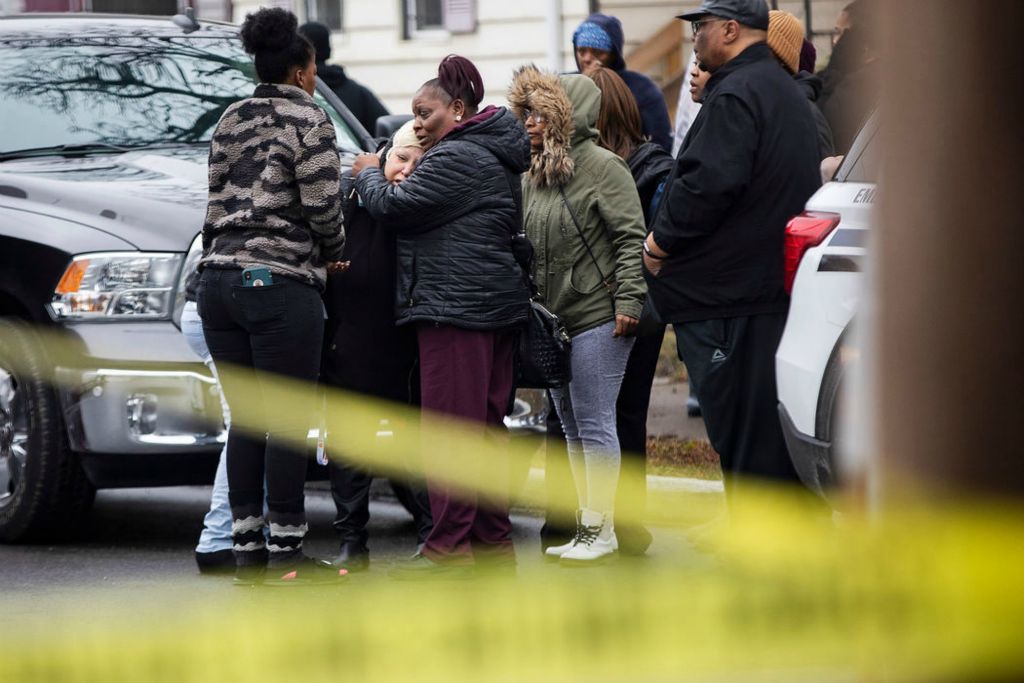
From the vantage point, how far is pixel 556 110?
231 inches

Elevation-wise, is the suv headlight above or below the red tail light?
below

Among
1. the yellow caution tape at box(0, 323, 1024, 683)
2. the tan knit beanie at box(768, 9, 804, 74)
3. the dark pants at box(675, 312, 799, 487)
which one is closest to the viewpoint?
the yellow caution tape at box(0, 323, 1024, 683)

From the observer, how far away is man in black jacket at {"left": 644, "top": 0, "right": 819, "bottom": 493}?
5.05 meters

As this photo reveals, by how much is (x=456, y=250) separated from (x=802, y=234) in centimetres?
118

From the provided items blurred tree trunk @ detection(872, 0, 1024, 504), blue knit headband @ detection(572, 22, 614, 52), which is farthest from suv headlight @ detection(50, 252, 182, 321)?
blurred tree trunk @ detection(872, 0, 1024, 504)

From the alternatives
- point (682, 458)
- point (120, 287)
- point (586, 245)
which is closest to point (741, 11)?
point (586, 245)

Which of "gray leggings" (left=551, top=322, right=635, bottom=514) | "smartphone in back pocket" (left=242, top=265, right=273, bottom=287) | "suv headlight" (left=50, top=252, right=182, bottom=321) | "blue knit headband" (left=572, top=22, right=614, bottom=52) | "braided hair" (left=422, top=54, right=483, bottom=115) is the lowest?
"gray leggings" (left=551, top=322, right=635, bottom=514)

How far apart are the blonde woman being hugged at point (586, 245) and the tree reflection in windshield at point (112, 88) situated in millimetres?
1782

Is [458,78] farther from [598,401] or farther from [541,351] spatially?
[598,401]

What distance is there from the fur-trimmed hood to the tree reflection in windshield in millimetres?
1693

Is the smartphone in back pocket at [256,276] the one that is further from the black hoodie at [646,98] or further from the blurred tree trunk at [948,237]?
the blurred tree trunk at [948,237]

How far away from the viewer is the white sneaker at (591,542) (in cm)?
604

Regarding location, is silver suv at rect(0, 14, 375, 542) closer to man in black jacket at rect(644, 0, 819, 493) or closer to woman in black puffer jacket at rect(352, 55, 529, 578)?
woman in black puffer jacket at rect(352, 55, 529, 578)

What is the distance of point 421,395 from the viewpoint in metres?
5.78
